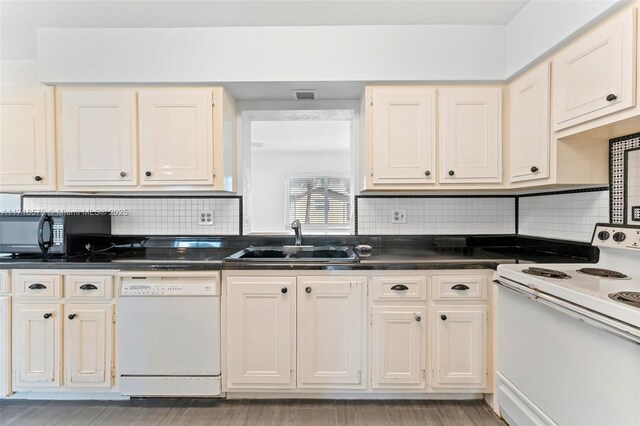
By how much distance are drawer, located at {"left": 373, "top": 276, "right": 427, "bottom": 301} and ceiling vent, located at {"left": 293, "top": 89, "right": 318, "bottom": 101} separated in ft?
4.64

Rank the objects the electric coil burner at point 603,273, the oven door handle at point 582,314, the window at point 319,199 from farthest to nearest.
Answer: the window at point 319,199 < the electric coil burner at point 603,273 < the oven door handle at point 582,314

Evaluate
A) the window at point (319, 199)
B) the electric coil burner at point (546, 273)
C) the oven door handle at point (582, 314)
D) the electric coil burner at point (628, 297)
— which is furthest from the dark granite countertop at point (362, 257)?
the window at point (319, 199)

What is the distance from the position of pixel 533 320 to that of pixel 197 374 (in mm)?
1866

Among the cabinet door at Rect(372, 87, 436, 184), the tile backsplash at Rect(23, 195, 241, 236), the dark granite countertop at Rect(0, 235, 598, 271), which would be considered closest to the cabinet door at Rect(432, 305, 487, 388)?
the dark granite countertop at Rect(0, 235, 598, 271)

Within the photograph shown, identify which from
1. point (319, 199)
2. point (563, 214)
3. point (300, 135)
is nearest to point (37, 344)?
point (563, 214)

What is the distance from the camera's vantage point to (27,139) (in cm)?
203

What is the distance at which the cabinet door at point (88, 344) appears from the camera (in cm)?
182

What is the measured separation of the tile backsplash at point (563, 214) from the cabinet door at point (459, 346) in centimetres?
78

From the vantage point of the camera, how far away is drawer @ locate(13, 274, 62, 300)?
181cm

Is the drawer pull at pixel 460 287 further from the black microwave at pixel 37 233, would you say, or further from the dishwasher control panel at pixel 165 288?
the black microwave at pixel 37 233

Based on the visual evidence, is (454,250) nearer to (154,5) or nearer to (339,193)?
(154,5)

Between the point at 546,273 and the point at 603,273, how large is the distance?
0.25 meters

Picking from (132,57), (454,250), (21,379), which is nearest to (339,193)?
(454,250)

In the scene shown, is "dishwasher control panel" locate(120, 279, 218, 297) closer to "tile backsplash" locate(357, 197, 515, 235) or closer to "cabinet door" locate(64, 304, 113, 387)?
"cabinet door" locate(64, 304, 113, 387)
